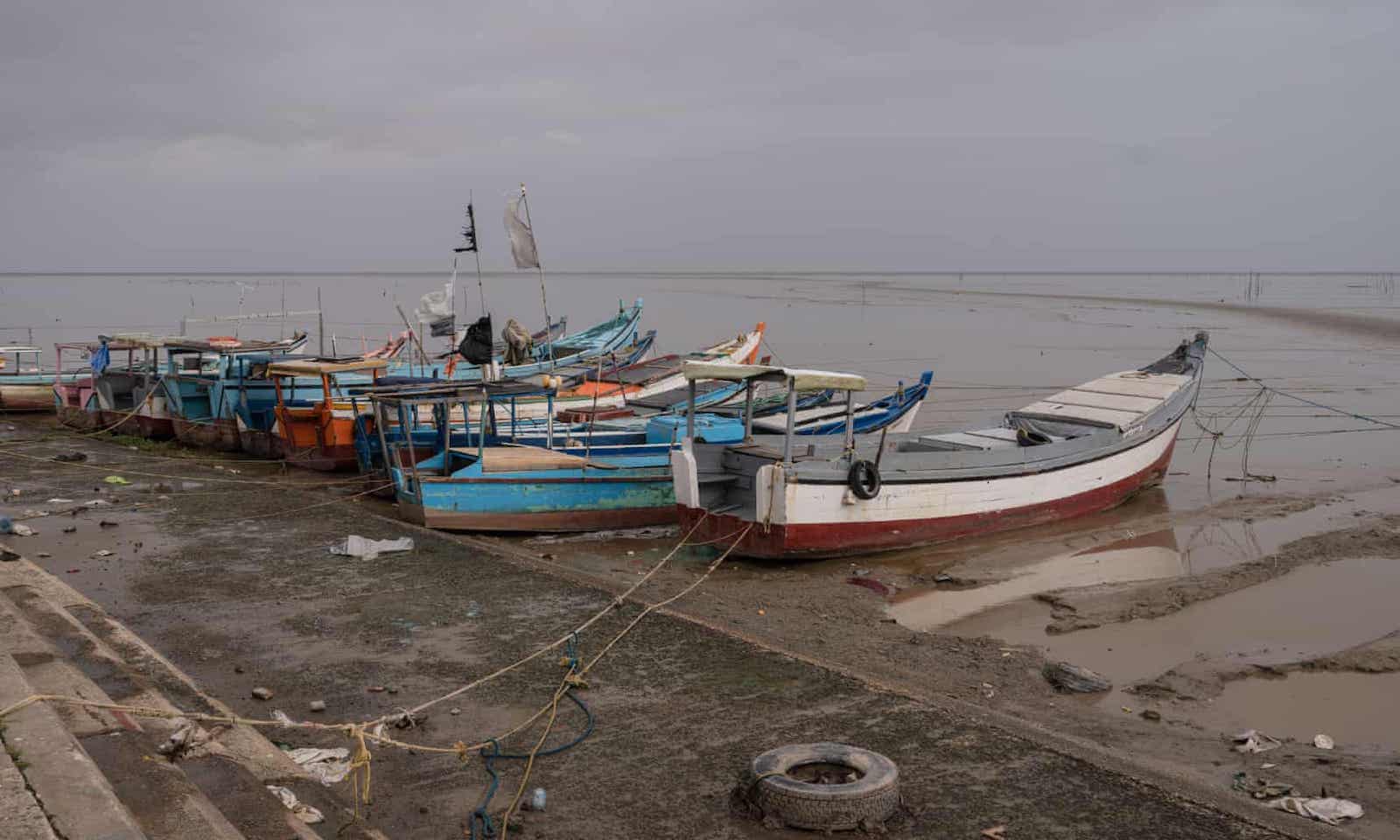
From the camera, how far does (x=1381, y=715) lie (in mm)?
7656

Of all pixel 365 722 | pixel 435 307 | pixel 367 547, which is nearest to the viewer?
pixel 365 722

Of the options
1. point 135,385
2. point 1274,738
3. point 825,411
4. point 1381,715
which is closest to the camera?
point 1274,738

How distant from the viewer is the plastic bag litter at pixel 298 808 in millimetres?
5090

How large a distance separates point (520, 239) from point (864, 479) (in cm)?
686

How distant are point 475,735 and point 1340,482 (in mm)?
14771

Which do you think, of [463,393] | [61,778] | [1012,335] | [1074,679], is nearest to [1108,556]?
[1074,679]

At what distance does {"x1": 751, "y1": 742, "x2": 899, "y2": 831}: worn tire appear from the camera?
16.7 ft

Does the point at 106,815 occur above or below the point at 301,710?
above

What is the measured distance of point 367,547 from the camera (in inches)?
425

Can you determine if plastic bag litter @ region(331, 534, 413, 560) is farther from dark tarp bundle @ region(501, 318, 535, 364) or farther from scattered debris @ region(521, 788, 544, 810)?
scattered debris @ region(521, 788, 544, 810)

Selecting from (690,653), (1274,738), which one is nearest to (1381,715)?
(1274,738)

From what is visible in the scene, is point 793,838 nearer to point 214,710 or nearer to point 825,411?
point 214,710

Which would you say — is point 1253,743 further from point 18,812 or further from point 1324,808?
point 18,812

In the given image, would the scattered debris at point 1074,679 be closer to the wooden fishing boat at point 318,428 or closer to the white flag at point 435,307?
the wooden fishing boat at point 318,428
